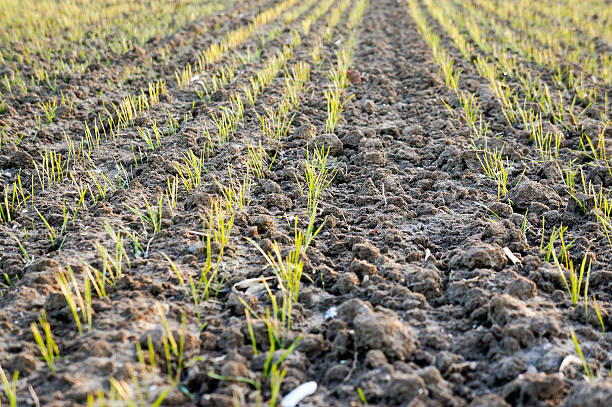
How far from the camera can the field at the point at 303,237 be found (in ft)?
5.11

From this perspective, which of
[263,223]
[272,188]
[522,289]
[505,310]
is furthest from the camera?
[272,188]

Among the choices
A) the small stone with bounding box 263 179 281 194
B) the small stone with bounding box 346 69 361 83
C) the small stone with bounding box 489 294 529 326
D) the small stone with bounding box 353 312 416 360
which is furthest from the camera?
the small stone with bounding box 346 69 361 83

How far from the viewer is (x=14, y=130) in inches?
141

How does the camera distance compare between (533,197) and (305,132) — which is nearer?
(533,197)

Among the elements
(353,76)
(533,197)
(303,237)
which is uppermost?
(353,76)

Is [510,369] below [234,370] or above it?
below

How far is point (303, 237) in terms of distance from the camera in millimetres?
2344

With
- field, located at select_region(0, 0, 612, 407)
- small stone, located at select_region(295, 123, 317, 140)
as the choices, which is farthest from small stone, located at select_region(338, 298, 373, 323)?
small stone, located at select_region(295, 123, 317, 140)

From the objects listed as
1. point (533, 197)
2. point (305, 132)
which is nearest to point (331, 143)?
point (305, 132)

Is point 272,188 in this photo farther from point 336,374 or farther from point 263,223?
point 336,374

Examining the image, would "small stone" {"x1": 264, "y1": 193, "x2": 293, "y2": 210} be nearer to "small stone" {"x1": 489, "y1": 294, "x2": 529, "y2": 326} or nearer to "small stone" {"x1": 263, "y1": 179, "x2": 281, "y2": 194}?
"small stone" {"x1": 263, "y1": 179, "x2": 281, "y2": 194}

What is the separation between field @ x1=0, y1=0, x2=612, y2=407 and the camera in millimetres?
1558

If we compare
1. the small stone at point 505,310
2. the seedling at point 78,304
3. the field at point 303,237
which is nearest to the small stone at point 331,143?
the field at point 303,237

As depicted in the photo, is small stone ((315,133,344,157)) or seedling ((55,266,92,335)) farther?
small stone ((315,133,344,157))
